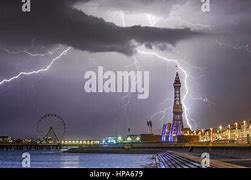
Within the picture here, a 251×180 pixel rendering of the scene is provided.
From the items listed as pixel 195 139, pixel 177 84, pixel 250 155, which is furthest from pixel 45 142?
pixel 177 84

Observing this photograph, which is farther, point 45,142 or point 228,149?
point 45,142

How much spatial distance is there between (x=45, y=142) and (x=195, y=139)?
136 feet

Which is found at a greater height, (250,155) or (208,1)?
(208,1)

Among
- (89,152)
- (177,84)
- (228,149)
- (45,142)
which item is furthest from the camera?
(89,152)

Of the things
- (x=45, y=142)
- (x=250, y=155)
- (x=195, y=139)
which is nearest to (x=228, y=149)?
(x=250, y=155)

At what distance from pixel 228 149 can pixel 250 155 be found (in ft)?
27.1

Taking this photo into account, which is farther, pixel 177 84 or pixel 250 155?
pixel 250 155
